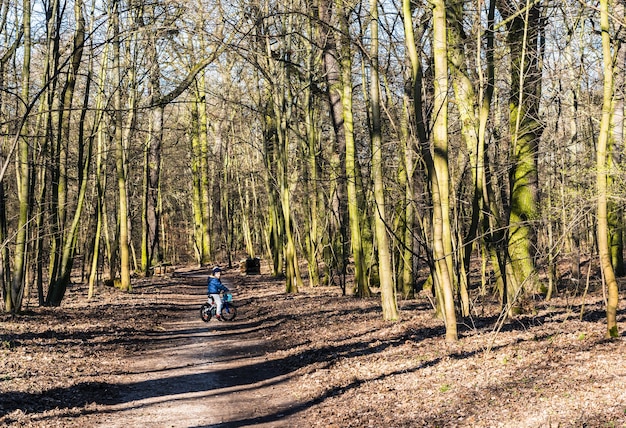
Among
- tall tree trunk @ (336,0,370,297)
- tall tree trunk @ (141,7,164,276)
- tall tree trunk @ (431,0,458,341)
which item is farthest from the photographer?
tall tree trunk @ (141,7,164,276)

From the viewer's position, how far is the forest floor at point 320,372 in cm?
820

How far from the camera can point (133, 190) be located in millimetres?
48688

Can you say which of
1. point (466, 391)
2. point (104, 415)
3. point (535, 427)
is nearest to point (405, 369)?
point (466, 391)

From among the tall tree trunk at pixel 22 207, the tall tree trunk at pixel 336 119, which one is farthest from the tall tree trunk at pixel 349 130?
the tall tree trunk at pixel 22 207

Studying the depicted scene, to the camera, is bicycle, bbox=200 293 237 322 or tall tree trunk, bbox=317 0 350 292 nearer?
bicycle, bbox=200 293 237 322

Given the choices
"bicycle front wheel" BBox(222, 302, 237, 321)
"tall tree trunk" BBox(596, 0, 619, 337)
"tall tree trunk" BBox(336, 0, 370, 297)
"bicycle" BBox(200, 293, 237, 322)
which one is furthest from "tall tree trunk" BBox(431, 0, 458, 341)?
"bicycle front wheel" BBox(222, 302, 237, 321)

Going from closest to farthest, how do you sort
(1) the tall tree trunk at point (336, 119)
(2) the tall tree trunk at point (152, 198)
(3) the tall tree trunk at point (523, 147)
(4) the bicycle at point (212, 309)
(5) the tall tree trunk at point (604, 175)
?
(5) the tall tree trunk at point (604, 175) → (3) the tall tree trunk at point (523, 147) → (4) the bicycle at point (212, 309) → (1) the tall tree trunk at point (336, 119) → (2) the tall tree trunk at point (152, 198)

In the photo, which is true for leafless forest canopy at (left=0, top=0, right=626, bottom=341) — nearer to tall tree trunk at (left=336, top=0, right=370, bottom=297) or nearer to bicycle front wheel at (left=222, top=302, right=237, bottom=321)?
tall tree trunk at (left=336, top=0, right=370, bottom=297)

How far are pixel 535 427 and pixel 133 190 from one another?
44405 millimetres

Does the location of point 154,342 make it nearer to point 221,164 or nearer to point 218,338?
point 218,338

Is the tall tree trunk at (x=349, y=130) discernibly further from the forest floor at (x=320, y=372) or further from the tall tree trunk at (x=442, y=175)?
the tall tree trunk at (x=442, y=175)

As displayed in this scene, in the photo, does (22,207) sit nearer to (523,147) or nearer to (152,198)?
(523,147)

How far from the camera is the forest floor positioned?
8195 mm

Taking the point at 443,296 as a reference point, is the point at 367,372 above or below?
below
